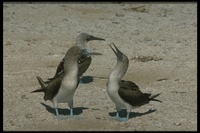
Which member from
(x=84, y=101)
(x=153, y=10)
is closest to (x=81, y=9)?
(x=153, y=10)

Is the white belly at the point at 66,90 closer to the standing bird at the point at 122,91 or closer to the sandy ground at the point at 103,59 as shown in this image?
the sandy ground at the point at 103,59

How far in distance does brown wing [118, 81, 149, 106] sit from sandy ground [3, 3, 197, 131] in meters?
0.35

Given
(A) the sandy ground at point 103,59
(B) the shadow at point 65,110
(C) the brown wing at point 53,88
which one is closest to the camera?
(C) the brown wing at point 53,88

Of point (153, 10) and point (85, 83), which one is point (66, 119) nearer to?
point (85, 83)

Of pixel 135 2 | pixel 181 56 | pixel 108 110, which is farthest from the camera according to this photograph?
pixel 135 2

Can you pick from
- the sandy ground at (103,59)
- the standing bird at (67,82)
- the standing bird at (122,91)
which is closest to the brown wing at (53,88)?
the standing bird at (67,82)

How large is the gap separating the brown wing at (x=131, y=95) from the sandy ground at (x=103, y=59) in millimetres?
351

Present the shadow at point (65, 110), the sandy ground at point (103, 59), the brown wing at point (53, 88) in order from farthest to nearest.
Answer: the shadow at point (65, 110)
the sandy ground at point (103, 59)
the brown wing at point (53, 88)

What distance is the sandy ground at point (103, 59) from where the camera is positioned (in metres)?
9.38

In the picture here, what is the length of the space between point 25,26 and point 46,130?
31.5 ft

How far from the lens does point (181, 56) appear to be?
1440 centimetres


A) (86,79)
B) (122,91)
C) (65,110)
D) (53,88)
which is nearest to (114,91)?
(122,91)

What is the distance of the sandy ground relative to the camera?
938 centimetres

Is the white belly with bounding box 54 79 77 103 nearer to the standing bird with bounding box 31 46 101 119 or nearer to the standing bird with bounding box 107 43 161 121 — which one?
the standing bird with bounding box 31 46 101 119
